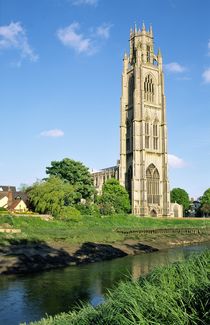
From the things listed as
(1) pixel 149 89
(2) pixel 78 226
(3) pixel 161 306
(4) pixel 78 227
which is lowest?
(3) pixel 161 306

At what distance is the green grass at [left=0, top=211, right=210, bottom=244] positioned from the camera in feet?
169

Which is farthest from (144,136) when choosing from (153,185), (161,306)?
(161,306)

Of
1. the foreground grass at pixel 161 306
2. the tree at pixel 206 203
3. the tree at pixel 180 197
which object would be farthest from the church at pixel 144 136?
the foreground grass at pixel 161 306

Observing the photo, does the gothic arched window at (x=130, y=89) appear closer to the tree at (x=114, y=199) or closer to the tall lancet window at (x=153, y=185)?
the tall lancet window at (x=153, y=185)

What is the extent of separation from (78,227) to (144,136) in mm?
42673

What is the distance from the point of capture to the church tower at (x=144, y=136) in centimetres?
9700

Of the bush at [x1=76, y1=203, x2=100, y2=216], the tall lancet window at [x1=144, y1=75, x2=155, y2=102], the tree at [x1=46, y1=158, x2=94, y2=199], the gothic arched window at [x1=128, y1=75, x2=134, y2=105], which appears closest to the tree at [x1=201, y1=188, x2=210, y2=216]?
the tall lancet window at [x1=144, y1=75, x2=155, y2=102]

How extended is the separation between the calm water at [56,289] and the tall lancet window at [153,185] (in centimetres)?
5813

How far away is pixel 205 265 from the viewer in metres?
12.6

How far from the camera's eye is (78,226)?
215 feet

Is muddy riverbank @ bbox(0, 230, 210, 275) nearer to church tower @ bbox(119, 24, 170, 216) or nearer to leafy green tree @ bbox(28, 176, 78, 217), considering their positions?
leafy green tree @ bbox(28, 176, 78, 217)

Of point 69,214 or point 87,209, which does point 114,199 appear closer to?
point 87,209

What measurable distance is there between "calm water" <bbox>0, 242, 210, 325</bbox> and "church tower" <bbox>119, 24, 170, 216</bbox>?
57.0 m

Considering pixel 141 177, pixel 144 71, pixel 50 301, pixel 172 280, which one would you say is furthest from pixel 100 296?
pixel 144 71
